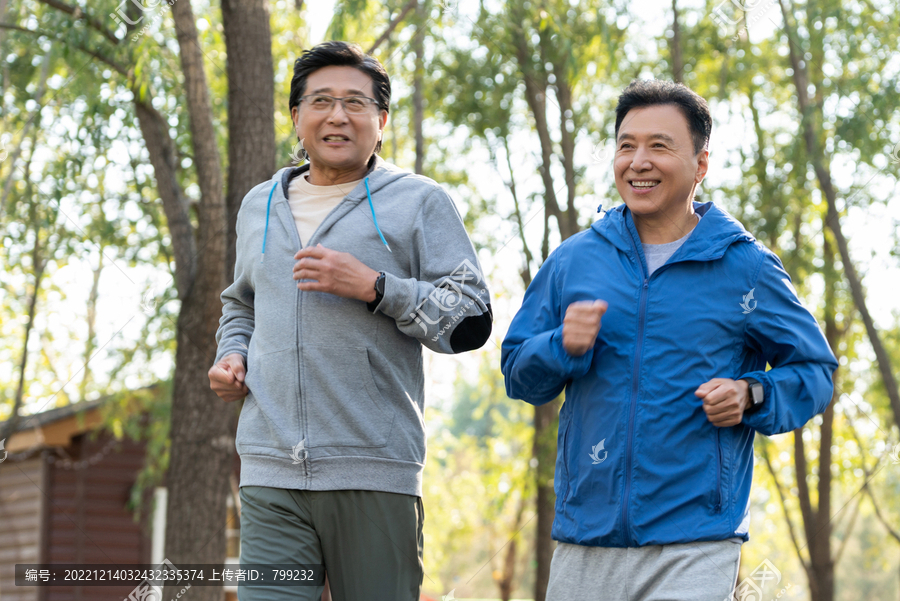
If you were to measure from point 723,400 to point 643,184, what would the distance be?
671 millimetres

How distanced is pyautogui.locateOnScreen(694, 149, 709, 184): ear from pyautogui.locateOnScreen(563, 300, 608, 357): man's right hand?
59 cm

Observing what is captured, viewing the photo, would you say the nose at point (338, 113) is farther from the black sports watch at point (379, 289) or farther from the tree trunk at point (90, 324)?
the tree trunk at point (90, 324)

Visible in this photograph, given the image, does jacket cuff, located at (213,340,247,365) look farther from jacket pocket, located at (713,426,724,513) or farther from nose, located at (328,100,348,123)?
jacket pocket, located at (713,426,724,513)

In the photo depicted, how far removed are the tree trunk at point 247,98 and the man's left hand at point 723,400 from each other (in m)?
3.96

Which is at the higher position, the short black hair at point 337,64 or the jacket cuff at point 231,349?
the short black hair at point 337,64

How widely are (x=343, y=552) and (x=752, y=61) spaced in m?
12.0

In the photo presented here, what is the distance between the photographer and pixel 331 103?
2730 mm

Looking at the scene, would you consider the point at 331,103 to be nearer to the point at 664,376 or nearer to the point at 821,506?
the point at 664,376

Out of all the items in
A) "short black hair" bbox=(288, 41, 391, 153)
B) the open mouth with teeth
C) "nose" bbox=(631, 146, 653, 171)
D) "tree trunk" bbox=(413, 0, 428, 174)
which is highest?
"tree trunk" bbox=(413, 0, 428, 174)

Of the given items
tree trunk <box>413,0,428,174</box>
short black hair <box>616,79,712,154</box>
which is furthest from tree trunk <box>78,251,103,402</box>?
short black hair <box>616,79,712,154</box>

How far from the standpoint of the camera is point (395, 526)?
8.21ft

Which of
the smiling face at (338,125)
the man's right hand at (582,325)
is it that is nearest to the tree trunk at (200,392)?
the smiling face at (338,125)

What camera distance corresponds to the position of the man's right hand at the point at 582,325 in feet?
7.58

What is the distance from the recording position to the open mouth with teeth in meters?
2.58
